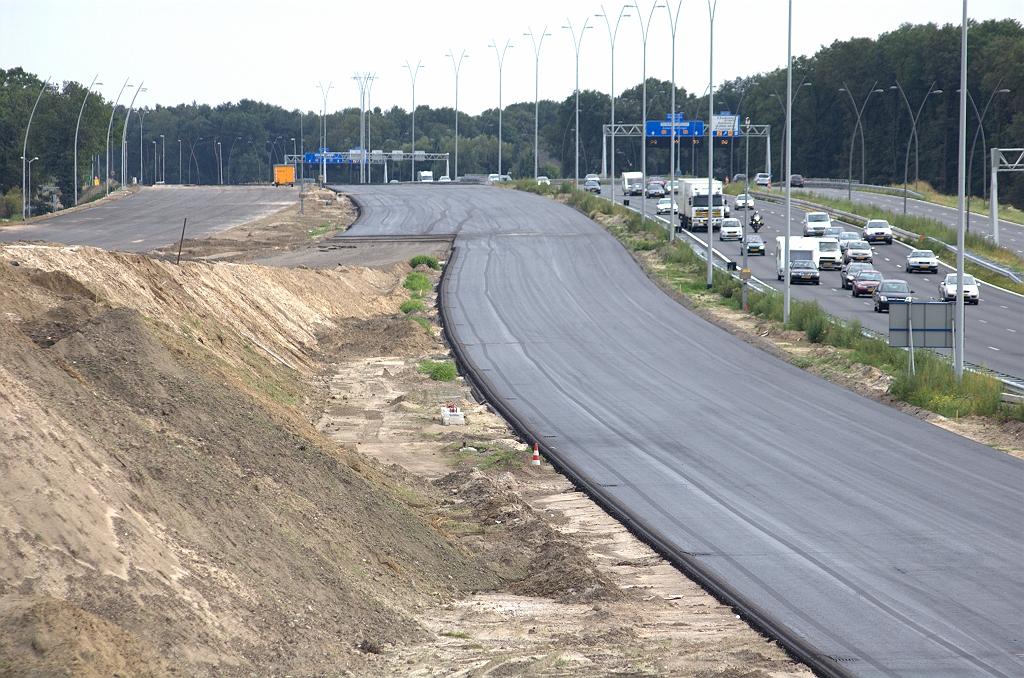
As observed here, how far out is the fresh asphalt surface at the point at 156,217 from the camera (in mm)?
63875

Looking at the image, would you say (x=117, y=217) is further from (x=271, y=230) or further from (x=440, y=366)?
(x=440, y=366)

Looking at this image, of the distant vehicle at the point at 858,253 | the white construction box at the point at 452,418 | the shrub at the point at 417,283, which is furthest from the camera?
the distant vehicle at the point at 858,253

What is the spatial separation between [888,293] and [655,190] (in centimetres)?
6190

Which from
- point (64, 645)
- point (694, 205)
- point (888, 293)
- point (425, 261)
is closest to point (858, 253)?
point (888, 293)

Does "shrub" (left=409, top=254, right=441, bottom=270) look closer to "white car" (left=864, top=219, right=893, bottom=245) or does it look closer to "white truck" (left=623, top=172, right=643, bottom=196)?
"white car" (left=864, top=219, right=893, bottom=245)

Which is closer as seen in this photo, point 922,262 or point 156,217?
point 922,262

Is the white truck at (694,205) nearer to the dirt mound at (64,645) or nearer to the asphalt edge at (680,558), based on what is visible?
the asphalt edge at (680,558)

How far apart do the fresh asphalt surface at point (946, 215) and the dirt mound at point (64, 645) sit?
65.0m

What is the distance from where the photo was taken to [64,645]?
339 inches

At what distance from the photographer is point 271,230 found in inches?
2889

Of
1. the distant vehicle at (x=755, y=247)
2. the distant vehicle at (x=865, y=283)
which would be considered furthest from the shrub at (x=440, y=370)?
the distant vehicle at (x=755, y=247)

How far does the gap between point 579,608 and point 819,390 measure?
17419mm

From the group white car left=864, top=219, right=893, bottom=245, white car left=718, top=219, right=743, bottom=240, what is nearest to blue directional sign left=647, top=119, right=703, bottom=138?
white car left=864, top=219, right=893, bottom=245

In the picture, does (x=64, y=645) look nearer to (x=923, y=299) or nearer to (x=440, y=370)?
(x=440, y=370)
